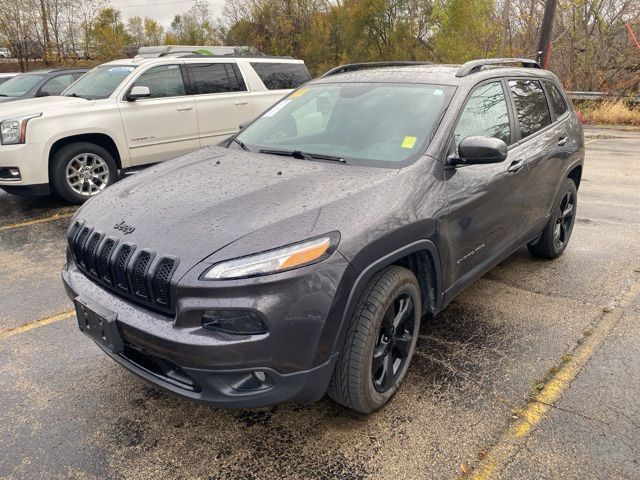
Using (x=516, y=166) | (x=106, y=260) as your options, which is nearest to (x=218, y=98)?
(x=516, y=166)

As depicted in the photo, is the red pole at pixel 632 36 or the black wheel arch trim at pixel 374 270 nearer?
the black wheel arch trim at pixel 374 270

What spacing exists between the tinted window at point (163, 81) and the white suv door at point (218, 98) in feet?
0.63

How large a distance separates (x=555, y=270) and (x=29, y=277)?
448 cm

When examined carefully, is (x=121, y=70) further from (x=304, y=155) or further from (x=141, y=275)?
(x=141, y=275)

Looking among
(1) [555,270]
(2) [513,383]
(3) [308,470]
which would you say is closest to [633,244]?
(1) [555,270]

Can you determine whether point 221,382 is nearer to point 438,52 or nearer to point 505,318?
point 505,318

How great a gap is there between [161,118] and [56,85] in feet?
15.1

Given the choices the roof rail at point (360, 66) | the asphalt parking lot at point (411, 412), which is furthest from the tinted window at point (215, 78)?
the asphalt parking lot at point (411, 412)

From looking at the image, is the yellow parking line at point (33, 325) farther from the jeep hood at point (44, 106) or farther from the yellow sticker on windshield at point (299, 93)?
the jeep hood at point (44, 106)

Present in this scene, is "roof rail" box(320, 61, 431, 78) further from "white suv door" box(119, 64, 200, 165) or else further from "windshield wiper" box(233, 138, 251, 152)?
"white suv door" box(119, 64, 200, 165)

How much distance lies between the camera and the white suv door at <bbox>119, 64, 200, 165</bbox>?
22.0ft

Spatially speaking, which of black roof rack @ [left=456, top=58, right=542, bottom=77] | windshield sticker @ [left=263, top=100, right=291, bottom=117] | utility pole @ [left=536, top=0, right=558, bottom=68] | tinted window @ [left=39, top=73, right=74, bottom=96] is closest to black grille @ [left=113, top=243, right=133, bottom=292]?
windshield sticker @ [left=263, top=100, right=291, bottom=117]

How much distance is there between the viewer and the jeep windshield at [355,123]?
2947 mm

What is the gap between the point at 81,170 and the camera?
643cm
